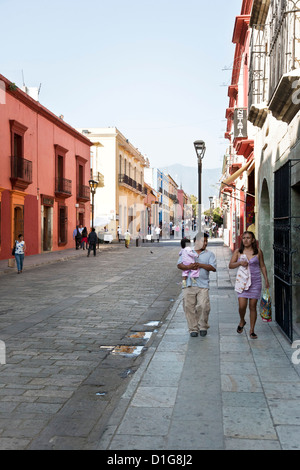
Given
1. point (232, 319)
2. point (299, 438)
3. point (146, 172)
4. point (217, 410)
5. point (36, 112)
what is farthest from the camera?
point (146, 172)

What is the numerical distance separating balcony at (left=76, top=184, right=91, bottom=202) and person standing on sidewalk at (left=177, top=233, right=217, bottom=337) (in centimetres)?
2679

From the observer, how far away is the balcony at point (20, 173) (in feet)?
73.6

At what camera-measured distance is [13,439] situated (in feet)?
12.3

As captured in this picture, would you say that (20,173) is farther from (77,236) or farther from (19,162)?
(77,236)

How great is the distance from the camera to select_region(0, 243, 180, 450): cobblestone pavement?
13.3 feet

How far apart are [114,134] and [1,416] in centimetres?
3919

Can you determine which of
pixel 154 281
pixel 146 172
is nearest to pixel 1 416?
pixel 154 281

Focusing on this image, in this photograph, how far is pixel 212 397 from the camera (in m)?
4.48

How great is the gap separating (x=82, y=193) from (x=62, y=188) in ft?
15.8

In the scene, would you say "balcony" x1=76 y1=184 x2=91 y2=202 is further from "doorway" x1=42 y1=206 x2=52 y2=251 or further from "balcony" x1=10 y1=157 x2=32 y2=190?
"balcony" x1=10 y1=157 x2=32 y2=190

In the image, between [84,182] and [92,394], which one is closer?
[92,394]

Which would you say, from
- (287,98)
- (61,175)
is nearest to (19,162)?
(61,175)

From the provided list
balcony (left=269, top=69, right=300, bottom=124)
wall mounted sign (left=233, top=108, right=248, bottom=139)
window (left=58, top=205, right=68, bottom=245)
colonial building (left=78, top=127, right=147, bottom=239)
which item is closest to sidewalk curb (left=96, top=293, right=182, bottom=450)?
balcony (left=269, top=69, right=300, bottom=124)

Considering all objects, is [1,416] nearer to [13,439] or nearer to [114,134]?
[13,439]
